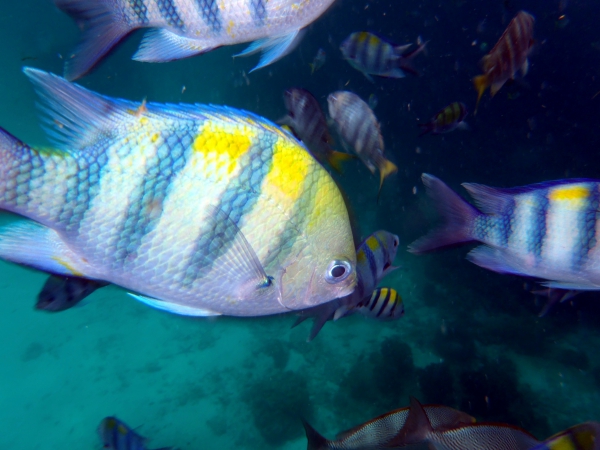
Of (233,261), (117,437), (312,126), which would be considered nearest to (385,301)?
(312,126)

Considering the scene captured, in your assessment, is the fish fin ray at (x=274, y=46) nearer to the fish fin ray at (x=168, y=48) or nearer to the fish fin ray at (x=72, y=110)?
the fish fin ray at (x=168, y=48)

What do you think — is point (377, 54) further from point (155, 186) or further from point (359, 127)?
point (155, 186)

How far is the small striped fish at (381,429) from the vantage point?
234cm

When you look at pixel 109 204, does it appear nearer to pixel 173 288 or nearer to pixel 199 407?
pixel 173 288

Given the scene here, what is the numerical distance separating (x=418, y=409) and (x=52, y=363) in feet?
46.3

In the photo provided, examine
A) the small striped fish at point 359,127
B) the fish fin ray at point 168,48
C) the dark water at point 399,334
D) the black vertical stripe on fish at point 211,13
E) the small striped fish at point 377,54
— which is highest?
the small striped fish at point 377,54

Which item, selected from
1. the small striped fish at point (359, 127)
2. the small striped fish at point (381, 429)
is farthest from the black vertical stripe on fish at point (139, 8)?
the small striped fish at point (381, 429)

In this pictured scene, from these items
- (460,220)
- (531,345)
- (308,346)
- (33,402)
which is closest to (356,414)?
(308,346)

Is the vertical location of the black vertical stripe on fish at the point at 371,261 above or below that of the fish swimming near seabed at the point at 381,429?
above

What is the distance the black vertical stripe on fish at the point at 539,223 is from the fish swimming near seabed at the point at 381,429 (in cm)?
131

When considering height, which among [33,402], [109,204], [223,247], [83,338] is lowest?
[33,402]

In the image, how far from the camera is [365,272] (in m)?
2.42

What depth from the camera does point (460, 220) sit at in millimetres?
2227

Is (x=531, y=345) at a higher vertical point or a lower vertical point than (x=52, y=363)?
higher
